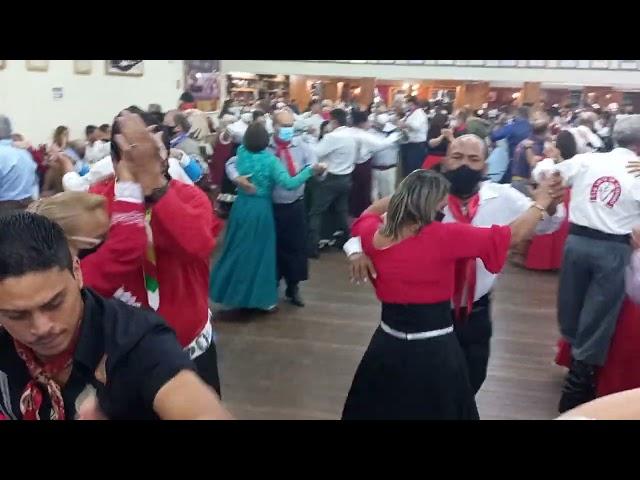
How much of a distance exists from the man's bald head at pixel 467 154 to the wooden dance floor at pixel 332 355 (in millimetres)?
1154

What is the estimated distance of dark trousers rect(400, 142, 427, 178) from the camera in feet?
23.5

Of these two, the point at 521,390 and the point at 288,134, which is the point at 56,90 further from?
the point at 521,390

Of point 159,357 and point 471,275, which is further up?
point 159,357

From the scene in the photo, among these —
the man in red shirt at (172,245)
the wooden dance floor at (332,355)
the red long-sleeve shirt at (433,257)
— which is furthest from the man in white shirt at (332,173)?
the man in red shirt at (172,245)

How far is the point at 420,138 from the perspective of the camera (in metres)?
7.19

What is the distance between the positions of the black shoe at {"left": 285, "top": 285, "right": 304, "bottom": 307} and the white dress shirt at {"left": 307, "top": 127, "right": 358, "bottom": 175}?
151 cm

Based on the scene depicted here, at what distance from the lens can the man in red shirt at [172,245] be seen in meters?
1.74

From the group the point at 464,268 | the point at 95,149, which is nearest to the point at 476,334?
the point at 464,268

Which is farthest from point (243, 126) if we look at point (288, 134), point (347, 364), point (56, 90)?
point (347, 364)

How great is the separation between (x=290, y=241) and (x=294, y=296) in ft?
1.19

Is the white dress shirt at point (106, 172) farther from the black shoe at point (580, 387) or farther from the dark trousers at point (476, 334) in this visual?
the black shoe at point (580, 387)

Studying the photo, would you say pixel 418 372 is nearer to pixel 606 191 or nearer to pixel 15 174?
pixel 606 191

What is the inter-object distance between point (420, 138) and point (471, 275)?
508cm

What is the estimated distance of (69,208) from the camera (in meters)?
1.41
